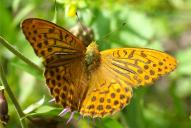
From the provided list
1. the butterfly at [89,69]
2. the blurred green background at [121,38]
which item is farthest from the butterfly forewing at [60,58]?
the blurred green background at [121,38]

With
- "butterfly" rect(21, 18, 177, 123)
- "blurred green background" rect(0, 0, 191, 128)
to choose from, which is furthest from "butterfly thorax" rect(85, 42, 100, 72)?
"blurred green background" rect(0, 0, 191, 128)

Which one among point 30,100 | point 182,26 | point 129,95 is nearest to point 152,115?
point 30,100

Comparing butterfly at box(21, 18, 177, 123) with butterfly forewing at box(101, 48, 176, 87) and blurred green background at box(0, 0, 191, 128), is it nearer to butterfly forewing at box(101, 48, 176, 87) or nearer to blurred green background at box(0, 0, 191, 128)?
butterfly forewing at box(101, 48, 176, 87)

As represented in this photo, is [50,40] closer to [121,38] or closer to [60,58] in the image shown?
[60,58]

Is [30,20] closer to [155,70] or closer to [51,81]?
[51,81]

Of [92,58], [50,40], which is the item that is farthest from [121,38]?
[50,40]
